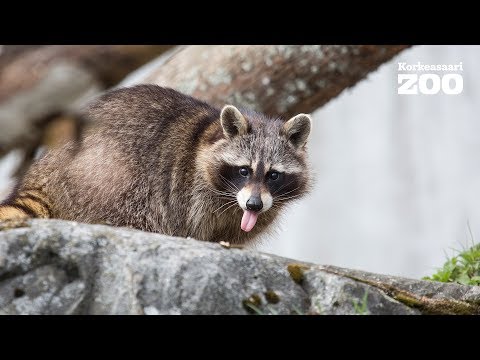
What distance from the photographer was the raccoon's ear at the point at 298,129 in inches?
237

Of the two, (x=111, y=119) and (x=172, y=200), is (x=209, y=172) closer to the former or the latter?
(x=172, y=200)

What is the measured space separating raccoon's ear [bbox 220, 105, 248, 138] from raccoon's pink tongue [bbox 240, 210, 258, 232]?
715mm

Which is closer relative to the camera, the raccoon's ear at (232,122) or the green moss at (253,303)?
the green moss at (253,303)

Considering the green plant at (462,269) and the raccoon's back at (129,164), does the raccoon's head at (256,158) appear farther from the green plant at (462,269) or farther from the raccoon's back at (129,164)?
the green plant at (462,269)

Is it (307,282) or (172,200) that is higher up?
(172,200)

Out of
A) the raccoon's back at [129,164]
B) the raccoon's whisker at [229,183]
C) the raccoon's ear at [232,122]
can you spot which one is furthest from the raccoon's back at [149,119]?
the raccoon's whisker at [229,183]

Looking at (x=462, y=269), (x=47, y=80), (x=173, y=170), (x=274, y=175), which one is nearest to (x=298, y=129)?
(x=274, y=175)

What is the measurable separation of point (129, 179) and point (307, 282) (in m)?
2.20

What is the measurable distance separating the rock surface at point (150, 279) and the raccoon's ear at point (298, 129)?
238 centimetres

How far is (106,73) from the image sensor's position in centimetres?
148

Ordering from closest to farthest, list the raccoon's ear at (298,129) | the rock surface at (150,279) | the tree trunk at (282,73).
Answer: the rock surface at (150,279)
the raccoon's ear at (298,129)
the tree trunk at (282,73)

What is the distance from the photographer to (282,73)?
794 cm
